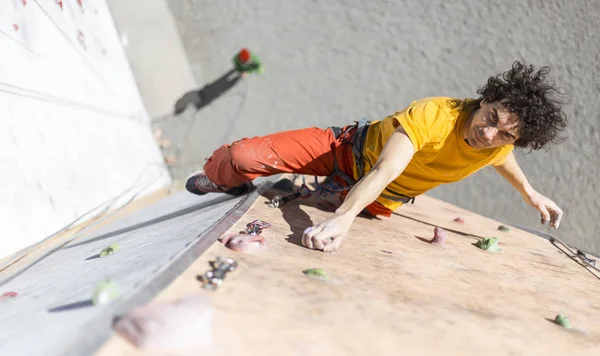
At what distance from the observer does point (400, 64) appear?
3441mm

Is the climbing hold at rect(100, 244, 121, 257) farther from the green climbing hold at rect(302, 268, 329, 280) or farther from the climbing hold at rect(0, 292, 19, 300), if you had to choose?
the green climbing hold at rect(302, 268, 329, 280)

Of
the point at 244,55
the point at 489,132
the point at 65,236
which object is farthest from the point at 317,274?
the point at 244,55

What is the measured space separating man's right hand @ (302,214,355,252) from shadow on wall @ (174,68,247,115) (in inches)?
93.2

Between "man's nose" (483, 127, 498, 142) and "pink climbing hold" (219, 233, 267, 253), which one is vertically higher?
"man's nose" (483, 127, 498, 142)

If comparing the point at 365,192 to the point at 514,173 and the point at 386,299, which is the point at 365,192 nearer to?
the point at 386,299

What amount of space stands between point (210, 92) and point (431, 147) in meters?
2.25

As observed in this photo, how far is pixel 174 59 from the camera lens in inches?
141

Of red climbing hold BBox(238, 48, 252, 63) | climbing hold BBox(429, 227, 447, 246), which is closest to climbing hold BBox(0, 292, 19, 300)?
climbing hold BBox(429, 227, 447, 246)

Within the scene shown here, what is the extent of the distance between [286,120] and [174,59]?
0.89 meters

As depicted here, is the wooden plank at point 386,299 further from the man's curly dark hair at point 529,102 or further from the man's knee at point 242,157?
the man's curly dark hair at point 529,102

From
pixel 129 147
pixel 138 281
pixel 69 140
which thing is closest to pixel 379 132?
pixel 138 281

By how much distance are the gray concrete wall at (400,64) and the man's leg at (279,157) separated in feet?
5.27

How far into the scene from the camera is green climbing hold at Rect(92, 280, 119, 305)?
0.93 metres

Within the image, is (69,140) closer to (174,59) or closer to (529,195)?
(174,59)
